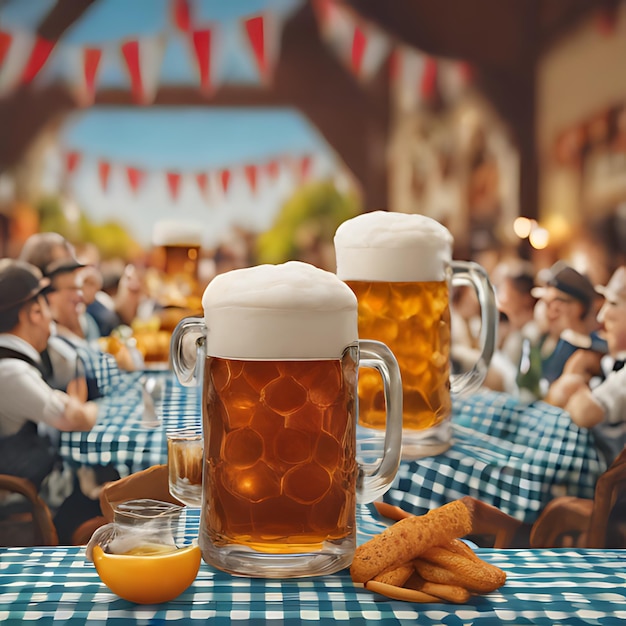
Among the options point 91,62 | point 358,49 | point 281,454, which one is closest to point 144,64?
point 91,62

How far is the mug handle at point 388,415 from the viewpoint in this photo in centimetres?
72

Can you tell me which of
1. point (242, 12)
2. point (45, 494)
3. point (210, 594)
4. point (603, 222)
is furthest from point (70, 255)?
point (242, 12)

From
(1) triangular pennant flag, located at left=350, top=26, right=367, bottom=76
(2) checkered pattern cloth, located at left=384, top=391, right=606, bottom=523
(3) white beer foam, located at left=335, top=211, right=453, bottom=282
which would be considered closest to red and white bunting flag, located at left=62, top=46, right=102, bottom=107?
(1) triangular pennant flag, located at left=350, top=26, right=367, bottom=76

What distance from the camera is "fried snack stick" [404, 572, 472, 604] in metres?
0.66

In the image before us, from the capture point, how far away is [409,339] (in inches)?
39.5

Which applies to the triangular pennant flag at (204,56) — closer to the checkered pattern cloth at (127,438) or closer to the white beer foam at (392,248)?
the checkered pattern cloth at (127,438)

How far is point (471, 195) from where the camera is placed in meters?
5.11

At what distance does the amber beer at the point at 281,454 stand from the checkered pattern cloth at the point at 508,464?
0.31 metres

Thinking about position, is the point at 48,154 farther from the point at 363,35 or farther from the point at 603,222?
the point at 603,222

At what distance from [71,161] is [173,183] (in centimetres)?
64

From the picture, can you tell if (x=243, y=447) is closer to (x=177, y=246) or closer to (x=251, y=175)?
(x=177, y=246)

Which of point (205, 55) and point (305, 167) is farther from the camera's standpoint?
point (305, 167)

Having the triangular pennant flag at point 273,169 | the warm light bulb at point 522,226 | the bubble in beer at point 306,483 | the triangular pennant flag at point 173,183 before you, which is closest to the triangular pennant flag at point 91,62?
the triangular pennant flag at point 173,183

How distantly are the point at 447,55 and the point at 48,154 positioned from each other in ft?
8.13
